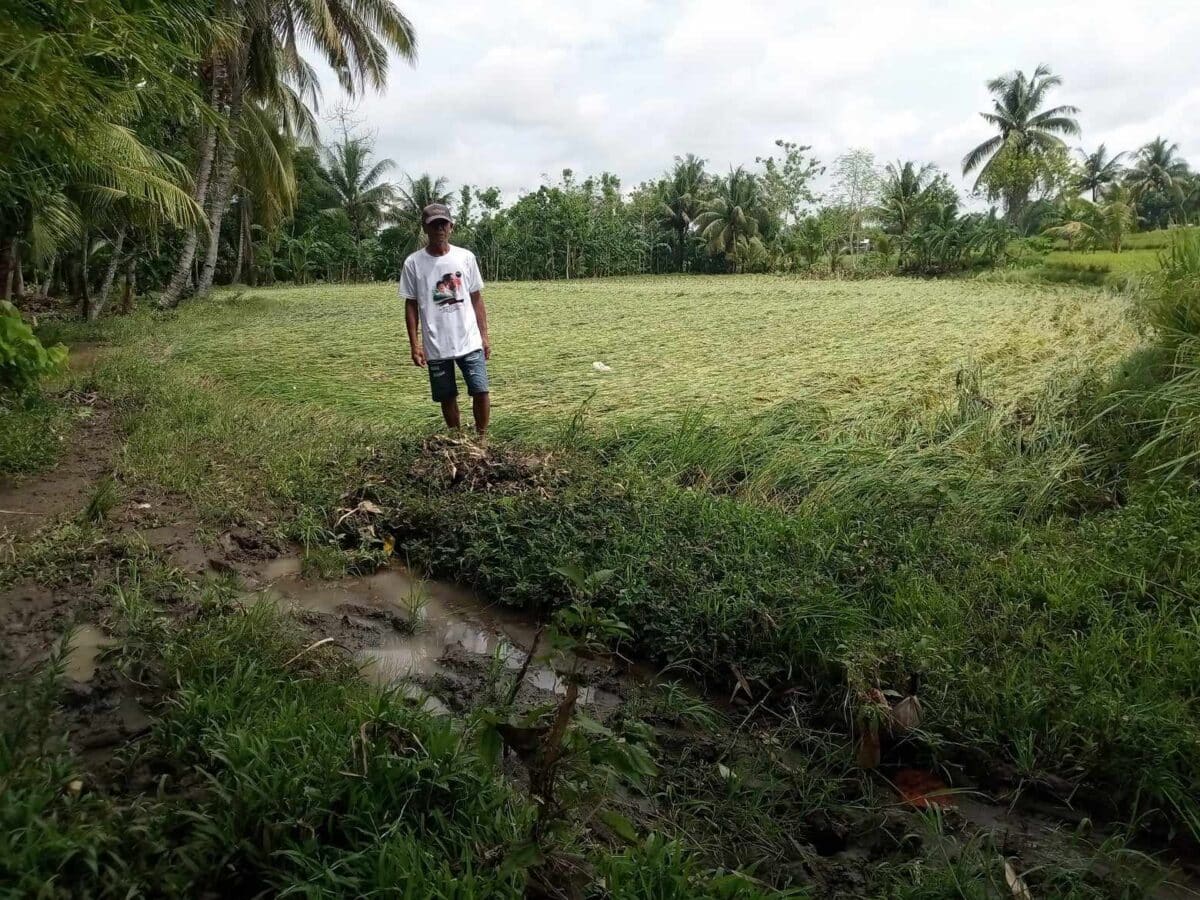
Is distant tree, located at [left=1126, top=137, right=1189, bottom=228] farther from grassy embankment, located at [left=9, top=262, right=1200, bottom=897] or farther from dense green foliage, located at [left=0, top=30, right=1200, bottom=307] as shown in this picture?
grassy embankment, located at [left=9, top=262, right=1200, bottom=897]

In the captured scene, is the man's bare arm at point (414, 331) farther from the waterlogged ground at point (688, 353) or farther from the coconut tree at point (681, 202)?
the coconut tree at point (681, 202)

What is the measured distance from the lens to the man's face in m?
3.47

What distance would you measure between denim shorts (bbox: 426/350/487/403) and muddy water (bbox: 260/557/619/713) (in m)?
1.29

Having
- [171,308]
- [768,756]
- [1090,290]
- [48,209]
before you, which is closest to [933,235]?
[1090,290]

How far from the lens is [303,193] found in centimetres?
→ 2461

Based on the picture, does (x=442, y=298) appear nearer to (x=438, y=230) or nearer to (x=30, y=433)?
(x=438, y=230)

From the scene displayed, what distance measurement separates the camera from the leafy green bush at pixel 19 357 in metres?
3.20

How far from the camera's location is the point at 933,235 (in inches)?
791

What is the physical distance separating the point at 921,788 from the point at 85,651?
1999 millimetres

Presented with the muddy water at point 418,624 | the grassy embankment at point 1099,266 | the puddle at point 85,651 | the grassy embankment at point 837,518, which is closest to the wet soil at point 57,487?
the grassy embankment at point 837,518

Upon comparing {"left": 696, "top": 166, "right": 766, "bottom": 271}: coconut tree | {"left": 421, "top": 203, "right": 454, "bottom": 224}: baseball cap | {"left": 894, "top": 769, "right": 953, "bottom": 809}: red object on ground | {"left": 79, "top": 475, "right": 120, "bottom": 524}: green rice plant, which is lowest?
{"left": 894, "top": 769, "right": 953, "bottom": 809}: red object on ground

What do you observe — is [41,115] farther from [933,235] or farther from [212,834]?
[933,235]

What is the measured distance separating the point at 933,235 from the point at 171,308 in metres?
18.3

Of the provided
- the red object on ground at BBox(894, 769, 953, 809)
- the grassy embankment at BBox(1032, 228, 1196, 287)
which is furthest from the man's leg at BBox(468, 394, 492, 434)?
the grassy embankment at BBox(1032, 228, 1196, 287)
